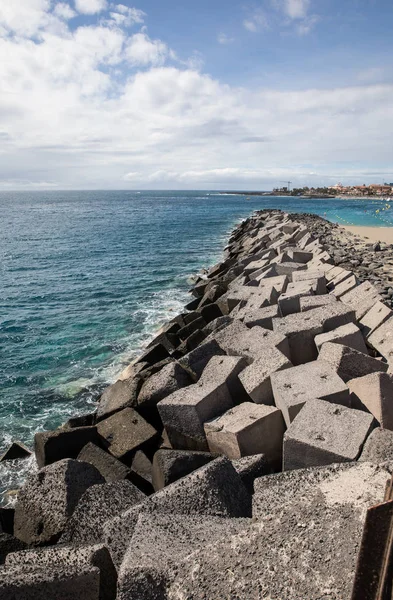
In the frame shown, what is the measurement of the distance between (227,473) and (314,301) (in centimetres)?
439

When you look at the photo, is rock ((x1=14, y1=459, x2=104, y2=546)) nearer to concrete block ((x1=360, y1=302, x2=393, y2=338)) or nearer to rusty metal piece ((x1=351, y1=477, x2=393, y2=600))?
rusty metal piece ((x1=351, y1=477, x2=393, y2=600))

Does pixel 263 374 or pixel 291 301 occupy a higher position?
pixel 291 301

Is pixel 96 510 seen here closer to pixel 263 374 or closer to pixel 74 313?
pixel 263 374

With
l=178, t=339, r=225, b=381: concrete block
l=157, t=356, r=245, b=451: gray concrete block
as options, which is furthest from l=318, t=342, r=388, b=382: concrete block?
l=178, t=339, r=225, b=381: concrete block

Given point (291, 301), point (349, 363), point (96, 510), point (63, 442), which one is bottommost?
point (63, 442)

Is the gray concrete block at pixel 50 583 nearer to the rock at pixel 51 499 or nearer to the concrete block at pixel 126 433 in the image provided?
the rock at pixel 51 499

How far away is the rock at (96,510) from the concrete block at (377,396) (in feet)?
7.66

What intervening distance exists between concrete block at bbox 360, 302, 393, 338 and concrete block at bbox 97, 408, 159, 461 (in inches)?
136

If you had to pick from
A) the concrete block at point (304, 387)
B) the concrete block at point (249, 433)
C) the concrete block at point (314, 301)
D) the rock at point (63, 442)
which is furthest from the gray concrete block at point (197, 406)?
the concrete block at point (314, 301)

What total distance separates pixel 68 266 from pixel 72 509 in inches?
755

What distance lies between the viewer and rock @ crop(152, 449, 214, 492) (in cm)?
366

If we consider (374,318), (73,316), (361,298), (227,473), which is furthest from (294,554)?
(73,316)

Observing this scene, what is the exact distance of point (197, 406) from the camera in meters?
4.45

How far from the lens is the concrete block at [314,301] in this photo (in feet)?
22.2
